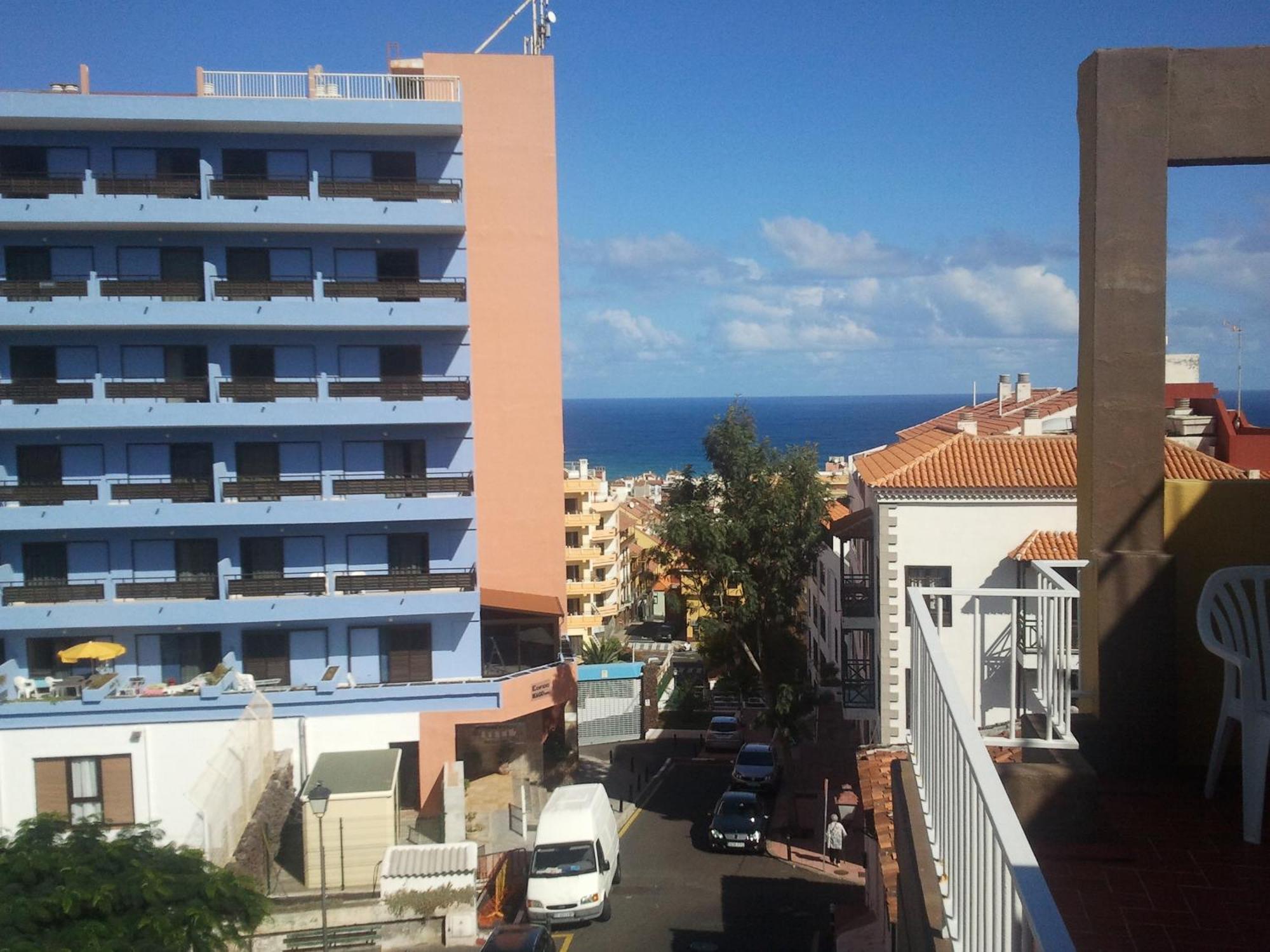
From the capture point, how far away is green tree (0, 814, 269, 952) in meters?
12.0

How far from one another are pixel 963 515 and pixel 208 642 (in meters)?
16.7

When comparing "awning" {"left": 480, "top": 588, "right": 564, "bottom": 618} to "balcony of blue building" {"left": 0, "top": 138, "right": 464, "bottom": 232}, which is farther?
"awning" {"left": 480, "top": 588, "right": 564, "bottom": 618}

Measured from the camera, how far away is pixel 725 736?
1331 inches

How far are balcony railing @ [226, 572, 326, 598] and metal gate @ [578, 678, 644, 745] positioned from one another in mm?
13661

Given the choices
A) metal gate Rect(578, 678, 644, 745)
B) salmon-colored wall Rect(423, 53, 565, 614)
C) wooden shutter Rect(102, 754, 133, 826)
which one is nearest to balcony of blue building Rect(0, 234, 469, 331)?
salmon-colored wall Rect(423, 53, 565, 614)

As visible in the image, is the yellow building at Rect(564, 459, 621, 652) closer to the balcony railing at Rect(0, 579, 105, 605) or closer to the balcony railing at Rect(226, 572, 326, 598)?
the balcony railing at Rect(226, 572, 326, 598)

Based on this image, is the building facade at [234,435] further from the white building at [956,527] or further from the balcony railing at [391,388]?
the white building at [956,527]

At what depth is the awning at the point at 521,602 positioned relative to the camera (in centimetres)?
2642

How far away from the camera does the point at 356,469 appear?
25266mm

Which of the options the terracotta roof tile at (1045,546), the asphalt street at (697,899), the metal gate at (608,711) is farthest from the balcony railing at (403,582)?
the metal gate at (608,711)

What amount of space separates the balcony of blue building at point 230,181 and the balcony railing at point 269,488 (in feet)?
18.0

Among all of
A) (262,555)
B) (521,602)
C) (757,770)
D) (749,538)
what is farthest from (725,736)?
(262,555)

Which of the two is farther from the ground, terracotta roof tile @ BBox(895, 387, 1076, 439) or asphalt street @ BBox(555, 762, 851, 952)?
terracotta roof tile @ BBox(895, 387, 1076, 439)

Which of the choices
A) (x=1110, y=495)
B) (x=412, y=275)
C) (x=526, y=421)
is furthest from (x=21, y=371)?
(x=1110, y=495)
